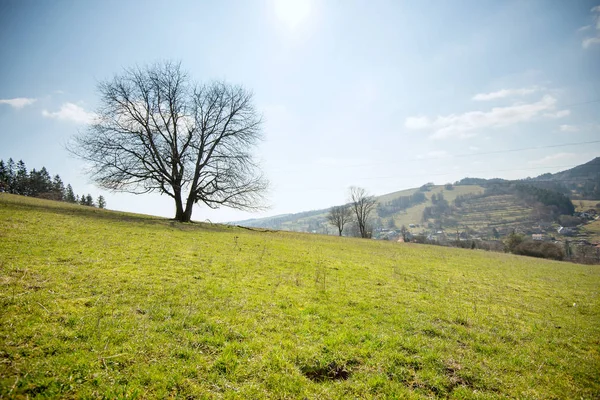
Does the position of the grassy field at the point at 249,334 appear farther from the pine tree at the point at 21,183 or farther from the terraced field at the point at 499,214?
the terraced field at the point at 499,214

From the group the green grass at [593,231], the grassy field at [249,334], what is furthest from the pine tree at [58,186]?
the green grass at [593,231]

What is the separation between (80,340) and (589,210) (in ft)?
712

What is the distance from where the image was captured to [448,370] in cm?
588

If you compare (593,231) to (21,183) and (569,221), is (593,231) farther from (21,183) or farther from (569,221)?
(21,183)

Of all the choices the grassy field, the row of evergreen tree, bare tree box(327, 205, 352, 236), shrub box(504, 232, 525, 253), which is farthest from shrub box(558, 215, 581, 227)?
the row of evergreen tree

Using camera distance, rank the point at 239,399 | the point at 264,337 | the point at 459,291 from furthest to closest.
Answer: the point at 459,291
the point at 264,337
the point at 239,399

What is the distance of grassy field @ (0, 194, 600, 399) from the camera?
4.53 metres

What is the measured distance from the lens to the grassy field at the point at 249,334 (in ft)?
14.9

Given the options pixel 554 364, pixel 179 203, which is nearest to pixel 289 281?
pixel 554 364

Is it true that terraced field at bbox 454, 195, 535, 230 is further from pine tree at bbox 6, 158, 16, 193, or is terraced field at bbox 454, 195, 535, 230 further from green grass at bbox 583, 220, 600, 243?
pine tree at bbox 6, 158, 16, 193

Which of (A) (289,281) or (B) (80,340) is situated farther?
(A) (289,281)

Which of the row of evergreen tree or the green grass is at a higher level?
the row of evergreen tree

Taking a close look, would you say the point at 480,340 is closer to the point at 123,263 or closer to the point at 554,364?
the point at 554,364

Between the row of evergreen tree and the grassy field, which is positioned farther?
the row of evergreen tree
